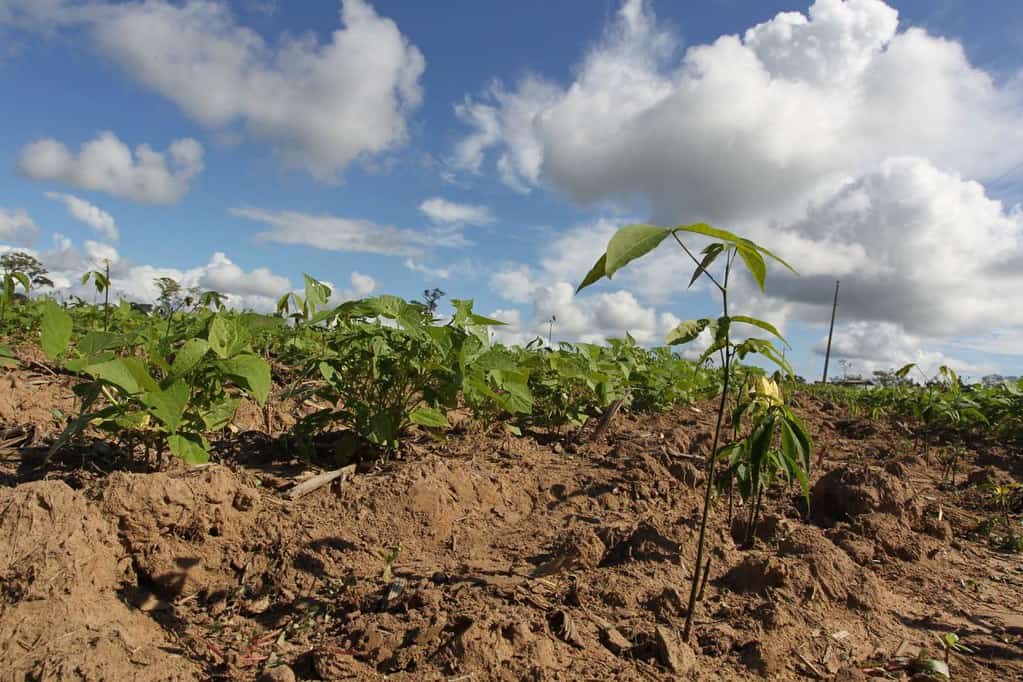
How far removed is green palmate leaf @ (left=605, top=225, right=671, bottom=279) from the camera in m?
1.14

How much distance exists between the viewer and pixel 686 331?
5.91 feet

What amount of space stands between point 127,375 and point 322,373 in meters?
1.05

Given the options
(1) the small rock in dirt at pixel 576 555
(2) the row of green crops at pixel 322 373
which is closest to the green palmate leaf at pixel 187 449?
A: (2) the row of green crops at pixel 322 373

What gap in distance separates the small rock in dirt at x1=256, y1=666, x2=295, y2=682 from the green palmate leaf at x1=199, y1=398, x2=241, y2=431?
132 centimetres

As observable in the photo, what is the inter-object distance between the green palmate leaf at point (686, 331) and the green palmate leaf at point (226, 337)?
5.95 ft

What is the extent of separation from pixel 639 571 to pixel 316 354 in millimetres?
2049

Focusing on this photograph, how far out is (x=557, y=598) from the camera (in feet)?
7.13

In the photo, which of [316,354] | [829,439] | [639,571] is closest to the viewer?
[639,571]

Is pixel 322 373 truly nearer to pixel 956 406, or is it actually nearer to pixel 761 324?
pixel 761 324

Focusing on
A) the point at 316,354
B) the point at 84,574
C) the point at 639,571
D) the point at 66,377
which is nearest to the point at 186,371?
the point at 84,574

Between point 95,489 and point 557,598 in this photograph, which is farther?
point 95,489

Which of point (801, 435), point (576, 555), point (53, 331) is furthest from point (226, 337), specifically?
point (801, 435)

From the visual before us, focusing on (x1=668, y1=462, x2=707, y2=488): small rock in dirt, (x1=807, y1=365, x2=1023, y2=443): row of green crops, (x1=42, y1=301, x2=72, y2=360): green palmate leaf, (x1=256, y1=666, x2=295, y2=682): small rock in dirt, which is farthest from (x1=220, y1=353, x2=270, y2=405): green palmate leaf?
(x1=807, y1=365, x2=1023, y2=443): row of green crops

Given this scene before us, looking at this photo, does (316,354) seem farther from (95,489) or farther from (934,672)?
(934,672)
